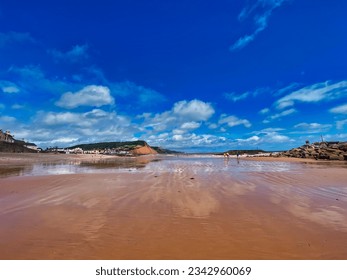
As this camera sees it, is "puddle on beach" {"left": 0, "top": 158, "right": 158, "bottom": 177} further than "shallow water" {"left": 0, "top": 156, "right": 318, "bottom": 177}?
No

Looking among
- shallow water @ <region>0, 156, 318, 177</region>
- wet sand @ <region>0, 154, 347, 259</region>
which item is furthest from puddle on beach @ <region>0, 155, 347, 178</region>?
wet sand @ <region>0, 154, 347, 259</region>

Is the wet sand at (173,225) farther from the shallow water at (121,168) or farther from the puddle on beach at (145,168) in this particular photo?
the shallow water at (121,168)

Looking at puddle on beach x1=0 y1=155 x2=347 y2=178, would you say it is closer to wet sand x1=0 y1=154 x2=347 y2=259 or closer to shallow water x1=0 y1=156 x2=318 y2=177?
shallow water x1=0 y1=156 x2=318 y2=177

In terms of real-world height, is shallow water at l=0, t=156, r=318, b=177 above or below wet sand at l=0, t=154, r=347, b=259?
above

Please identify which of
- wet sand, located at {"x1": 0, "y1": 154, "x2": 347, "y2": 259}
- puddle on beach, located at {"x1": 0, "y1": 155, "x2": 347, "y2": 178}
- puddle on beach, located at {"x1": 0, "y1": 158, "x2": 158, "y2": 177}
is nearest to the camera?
wet sand, located at {"x1": 0, "y1": 154, "x2": 347, "y2": 259}

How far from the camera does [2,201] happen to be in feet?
25.4

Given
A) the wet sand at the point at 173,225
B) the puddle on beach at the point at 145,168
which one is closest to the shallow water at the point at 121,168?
the puddle on beach at the point at 145,168

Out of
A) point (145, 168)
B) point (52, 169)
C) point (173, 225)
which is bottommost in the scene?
point (173, 225)

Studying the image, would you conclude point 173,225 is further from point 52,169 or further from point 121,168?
point 52,169

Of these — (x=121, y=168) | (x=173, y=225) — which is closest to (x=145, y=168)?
(x=121, y=168)

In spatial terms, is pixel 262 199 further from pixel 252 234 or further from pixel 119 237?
pixel 119 237

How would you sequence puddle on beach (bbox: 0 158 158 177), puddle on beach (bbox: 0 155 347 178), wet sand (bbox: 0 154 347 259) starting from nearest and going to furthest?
1. wet sand (bbox: 0 154 347 259)
2. puddle on beach (bbox: 0 158 158 177)
3. puddle on beach (bbox: 0 155 347 178)

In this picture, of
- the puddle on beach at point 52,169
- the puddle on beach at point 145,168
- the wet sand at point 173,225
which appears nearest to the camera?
the wet sand at point 173,225

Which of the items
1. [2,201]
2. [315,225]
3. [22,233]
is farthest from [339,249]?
[2,201]
